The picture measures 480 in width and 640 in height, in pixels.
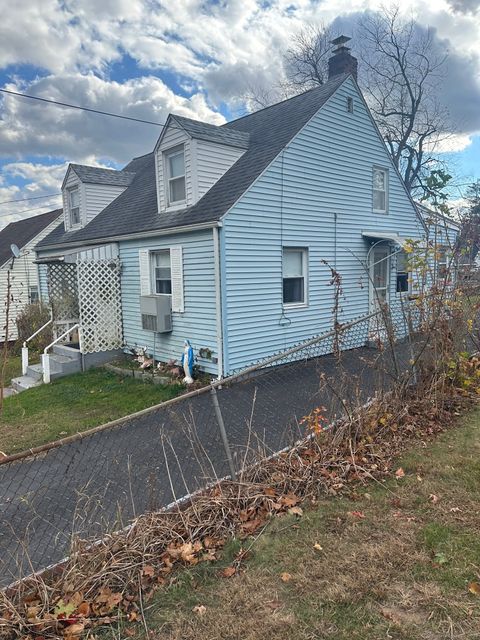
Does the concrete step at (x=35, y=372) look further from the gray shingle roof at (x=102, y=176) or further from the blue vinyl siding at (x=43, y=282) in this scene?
the gray shingle roof at (x=102, y=176)

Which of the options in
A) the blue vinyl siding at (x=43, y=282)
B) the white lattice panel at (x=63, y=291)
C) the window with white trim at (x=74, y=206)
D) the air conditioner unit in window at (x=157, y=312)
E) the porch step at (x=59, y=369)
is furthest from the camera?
the blue vinyl siding at (x=43, y=282)

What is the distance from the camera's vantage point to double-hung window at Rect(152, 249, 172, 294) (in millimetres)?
9945

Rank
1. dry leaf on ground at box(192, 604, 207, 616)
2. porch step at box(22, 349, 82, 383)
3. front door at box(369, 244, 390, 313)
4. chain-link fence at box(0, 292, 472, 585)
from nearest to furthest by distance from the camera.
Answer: dry leaf on ground at box(192, 604, 207, 616) → chain-link fence at box(0, 292, 472, 585) → porch step at box(22, 349, 82, 383) → front door at box(369, 244, 390, 313)

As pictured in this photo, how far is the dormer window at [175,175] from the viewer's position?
9867 mm

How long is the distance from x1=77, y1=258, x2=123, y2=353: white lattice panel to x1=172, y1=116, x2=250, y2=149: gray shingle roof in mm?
3885

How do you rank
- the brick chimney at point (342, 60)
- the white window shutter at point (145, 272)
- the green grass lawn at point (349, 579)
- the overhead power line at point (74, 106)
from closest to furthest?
the green grass lawn at point (349, 579) < the overhead power line at point (74, 106) < the white window shutter at point (145, 272) < the brick chimney at point (342, 60)

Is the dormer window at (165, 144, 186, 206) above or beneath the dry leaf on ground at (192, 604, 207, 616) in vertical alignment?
above

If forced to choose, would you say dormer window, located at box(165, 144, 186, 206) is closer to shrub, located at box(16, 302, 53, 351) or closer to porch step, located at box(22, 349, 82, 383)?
porch step, located at box(22, 349, 82, 383)

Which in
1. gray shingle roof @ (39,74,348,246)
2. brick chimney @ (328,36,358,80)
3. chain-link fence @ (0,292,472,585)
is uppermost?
brick chimney @ (328,36,358,80)

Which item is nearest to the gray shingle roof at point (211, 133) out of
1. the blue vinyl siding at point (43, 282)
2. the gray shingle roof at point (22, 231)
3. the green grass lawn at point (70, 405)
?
the green grass lawn at point (70, 405)

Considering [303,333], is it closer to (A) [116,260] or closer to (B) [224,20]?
(A) [116,260]

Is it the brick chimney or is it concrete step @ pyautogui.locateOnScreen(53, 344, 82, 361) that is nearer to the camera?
concrete step @ pyautogui.locateOnScreen(53, 344, 82, 361)

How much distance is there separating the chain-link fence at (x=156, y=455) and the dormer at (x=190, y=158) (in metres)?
4.77

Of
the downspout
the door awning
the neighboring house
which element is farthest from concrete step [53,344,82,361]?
the door awning
